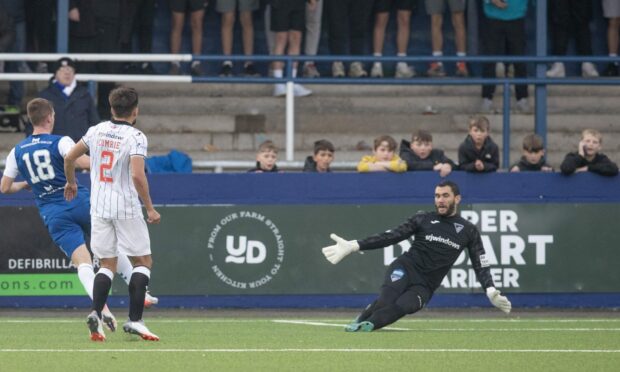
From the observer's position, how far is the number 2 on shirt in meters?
11.2

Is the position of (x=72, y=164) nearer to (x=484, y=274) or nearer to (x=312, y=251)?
(x=484, y=274)

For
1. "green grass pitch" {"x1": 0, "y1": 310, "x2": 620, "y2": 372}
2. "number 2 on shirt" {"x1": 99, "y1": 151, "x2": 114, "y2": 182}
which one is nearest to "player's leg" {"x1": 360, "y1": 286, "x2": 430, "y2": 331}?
"green grass pitch" {"x1": 0, "y1": 310, "x2": 620, "y2": 372}

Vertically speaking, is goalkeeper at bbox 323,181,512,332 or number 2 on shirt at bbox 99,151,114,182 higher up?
number 2 on shirt at bbox 99,151,114,182

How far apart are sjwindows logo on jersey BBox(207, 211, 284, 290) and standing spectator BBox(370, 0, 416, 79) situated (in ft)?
13.3

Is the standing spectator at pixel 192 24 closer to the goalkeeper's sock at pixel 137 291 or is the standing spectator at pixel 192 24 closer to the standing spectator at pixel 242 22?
the standing spectator at pixel 242 22

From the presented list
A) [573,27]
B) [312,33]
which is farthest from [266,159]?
[573,27]

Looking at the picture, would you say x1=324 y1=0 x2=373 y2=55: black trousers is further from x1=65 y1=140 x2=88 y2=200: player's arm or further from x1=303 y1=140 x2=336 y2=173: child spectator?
x1=65 y1=140 x2=88 y2=200: player's arm

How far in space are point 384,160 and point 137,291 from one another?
5.59 meters

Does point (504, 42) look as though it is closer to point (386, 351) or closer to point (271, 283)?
point (271, 283)

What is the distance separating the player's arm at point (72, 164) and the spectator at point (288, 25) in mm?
7451

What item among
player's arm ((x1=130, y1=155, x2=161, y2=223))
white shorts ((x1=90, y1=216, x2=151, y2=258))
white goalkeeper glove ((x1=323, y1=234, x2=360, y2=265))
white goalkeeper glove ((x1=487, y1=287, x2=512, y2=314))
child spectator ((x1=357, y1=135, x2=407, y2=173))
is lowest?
white goalkeeper glove ((x1=487, y1=287, x2=512, y2=314))

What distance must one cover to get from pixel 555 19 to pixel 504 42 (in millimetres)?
1458

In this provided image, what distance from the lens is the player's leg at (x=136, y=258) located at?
11.1 m

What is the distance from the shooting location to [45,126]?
12.3 m
